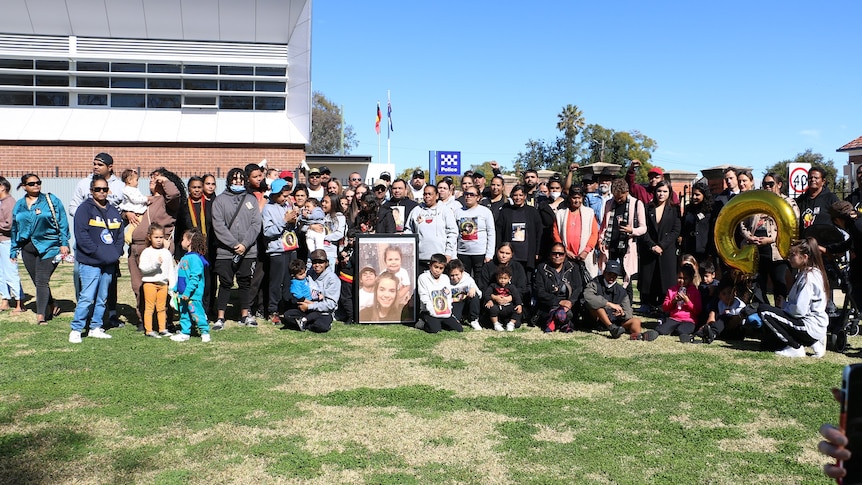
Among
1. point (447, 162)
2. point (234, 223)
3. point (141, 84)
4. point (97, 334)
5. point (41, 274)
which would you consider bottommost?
point (97, 334)

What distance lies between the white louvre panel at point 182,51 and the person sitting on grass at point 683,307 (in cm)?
1854

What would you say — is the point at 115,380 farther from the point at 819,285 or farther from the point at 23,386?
the point at 819,285

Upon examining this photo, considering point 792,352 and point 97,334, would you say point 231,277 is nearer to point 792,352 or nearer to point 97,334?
point 97,334

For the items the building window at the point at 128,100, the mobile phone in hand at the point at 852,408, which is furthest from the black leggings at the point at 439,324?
the building window at the point at 128,100

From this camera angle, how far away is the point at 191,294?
25.8 feet

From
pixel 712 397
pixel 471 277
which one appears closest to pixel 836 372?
pixel 712 397

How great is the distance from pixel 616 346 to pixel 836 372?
2150mm

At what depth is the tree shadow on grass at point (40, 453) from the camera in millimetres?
3980

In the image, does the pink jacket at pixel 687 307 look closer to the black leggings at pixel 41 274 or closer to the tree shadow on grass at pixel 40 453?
the tree shadow on grass at pixel 40 453

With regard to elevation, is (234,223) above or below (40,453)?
above

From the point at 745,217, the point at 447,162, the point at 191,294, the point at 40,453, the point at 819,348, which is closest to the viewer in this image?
the point at 40,453

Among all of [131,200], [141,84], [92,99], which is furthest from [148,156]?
[131,200]

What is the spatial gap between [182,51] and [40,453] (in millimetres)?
21658

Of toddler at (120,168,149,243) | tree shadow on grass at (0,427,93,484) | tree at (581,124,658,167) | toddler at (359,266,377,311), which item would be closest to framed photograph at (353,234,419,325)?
toddler at (359,266,377,311)
